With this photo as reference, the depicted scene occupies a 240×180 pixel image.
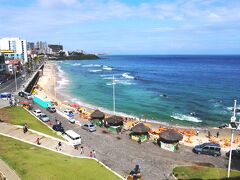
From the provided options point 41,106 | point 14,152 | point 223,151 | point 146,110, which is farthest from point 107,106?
point 14,152

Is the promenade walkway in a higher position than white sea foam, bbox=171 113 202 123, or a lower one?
higher

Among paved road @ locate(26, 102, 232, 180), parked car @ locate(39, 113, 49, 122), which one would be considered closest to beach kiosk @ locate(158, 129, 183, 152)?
paved road @ locate(26, 102, 232, 180)

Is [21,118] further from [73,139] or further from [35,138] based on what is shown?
[73,139]

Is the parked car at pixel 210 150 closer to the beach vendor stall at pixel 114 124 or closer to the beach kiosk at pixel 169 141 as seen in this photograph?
the beach kiosk at pixel 169 141

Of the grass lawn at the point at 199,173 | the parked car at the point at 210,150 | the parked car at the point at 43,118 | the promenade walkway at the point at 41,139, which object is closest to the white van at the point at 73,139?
the promenade walkway at the point at 41,139

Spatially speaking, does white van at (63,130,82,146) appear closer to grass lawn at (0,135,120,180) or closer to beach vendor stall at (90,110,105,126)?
grass lawn at (0,135,120,180)

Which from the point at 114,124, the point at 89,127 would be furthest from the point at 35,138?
the point at 114,124
